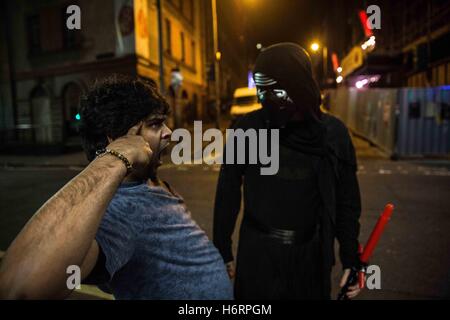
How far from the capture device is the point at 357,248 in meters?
2.04

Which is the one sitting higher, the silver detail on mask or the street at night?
the silver detail on mask

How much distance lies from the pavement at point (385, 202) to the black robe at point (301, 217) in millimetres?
1569

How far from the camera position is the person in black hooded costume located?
187cm

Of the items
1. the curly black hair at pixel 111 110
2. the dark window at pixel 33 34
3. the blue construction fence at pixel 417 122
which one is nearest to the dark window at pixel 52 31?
the dark window at pixel 33 34

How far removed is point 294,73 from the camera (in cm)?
191

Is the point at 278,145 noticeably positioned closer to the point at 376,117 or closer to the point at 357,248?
the point at 357,248

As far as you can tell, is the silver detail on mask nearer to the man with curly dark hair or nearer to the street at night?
the street at night

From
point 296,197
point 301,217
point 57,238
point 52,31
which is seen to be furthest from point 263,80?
point 52,31

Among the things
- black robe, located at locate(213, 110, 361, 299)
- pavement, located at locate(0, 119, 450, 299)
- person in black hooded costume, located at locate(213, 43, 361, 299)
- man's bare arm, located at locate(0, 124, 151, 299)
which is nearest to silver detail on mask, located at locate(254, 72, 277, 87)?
person in black hooded costume, located at locate(213, 43, 361, 299)

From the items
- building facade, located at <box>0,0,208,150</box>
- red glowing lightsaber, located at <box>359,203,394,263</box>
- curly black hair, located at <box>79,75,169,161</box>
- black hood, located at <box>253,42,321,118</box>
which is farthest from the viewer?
building facade, located at <box>0,0,208,150</box>

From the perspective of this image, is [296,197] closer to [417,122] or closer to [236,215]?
[236,215]

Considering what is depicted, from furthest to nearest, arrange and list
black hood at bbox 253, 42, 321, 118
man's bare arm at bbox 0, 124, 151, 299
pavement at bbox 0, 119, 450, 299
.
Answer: pavement at bbox 0, 119, 450, 299 < black hood at bbox 253, 42, 321, 118 < man's bare arm at bbox 0, 124, 151, 299

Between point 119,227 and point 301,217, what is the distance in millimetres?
1087

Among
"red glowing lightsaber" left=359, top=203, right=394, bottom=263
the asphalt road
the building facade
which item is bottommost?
the asphalt road
